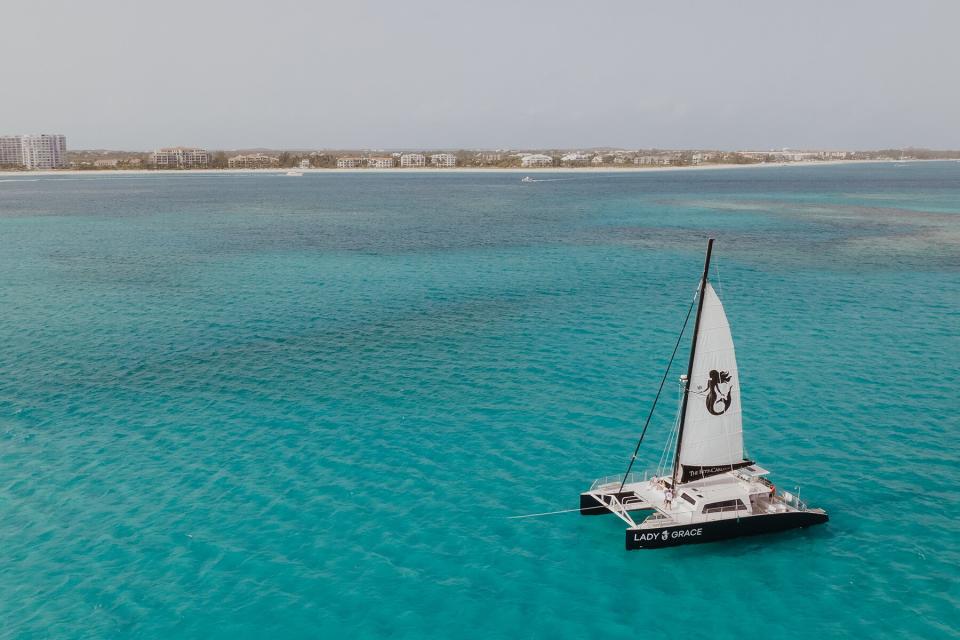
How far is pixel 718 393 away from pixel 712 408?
2.65 feet

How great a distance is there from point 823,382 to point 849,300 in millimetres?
31791

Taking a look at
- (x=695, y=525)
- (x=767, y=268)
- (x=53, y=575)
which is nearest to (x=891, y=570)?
(x=695, y=525)

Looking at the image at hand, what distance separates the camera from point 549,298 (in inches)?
3401

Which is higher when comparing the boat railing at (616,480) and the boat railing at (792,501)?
the boat railing at (792,501)

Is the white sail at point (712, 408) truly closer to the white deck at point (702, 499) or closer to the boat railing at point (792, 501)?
the white deck at point (702, 499)

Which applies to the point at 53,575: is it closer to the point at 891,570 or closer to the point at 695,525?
the point at 695,525

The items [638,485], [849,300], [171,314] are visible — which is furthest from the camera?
[849,300]

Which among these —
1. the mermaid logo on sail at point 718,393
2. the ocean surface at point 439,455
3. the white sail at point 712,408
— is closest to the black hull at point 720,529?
the ocean surface at point 439,455

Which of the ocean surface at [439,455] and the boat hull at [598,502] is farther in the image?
the boat hull at [598,502]

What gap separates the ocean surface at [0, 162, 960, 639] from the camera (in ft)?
104

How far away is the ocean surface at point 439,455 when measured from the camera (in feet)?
104

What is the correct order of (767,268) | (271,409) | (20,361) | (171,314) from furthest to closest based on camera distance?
(767,268) → (171,314) → (20,361) → (271,409)

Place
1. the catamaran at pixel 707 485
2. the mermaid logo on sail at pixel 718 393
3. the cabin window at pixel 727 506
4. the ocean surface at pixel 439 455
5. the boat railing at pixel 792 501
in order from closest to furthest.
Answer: the ocean surface at pixel 439 455, the catamaran at pixel 707 485, the cabin window at pixel 727 506, the mermaid logo on sail at pixel 718 393, the boat railing at pixel 792 501

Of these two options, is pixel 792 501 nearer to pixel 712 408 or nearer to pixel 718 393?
pixel 712 408
